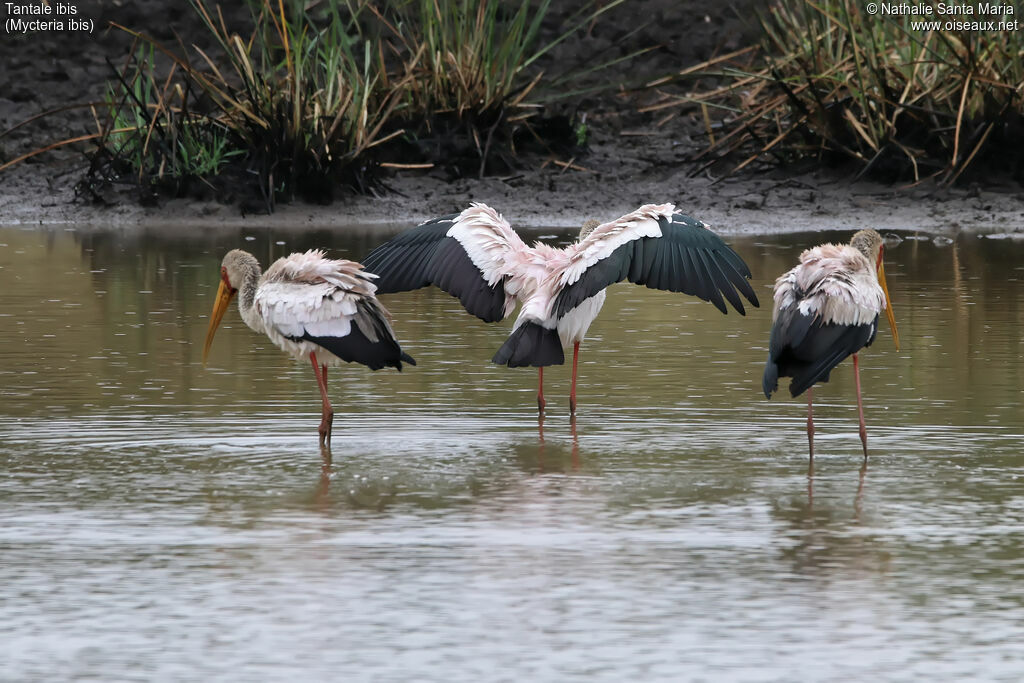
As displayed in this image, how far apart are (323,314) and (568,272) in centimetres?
104

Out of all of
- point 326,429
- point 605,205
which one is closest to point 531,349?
point 326,429

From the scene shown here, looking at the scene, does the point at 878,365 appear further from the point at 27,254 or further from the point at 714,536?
the point at 27,254

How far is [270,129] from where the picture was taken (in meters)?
15.9

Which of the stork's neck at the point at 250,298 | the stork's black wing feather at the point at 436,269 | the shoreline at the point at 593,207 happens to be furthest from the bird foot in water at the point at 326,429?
the shoreline at the point at 593,207

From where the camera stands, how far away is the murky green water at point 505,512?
185 inches

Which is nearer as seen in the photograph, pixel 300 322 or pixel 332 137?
pixel 300 322

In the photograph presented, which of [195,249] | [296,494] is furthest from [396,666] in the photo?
[195,249]

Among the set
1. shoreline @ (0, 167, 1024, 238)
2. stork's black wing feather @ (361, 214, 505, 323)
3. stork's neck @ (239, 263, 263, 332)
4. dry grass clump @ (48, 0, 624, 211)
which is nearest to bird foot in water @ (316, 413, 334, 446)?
stork's neck @ (239, 263, 263, 332)

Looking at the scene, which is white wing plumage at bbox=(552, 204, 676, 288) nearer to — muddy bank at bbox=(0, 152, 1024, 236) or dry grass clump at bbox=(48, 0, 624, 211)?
muddy bank at bbox=(0, 152, 1024, 236)

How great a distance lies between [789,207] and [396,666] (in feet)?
39.0

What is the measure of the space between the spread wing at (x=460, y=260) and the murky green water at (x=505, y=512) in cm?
42

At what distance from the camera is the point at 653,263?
26.1 feet

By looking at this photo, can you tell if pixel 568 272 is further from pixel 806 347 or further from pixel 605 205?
pixel 605 205

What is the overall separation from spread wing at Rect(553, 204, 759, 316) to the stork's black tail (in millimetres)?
125
